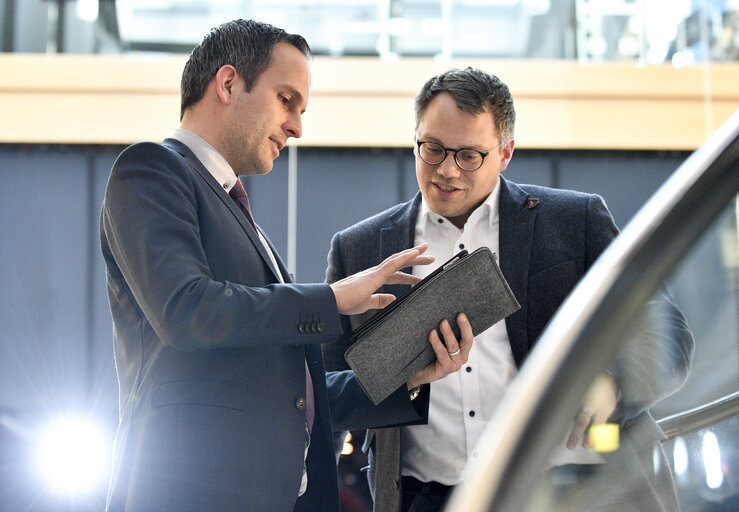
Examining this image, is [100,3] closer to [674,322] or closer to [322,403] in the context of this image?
[322,403]

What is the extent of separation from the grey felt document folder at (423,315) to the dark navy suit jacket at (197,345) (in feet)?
0.35

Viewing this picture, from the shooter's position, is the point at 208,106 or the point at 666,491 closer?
the point at 666,491

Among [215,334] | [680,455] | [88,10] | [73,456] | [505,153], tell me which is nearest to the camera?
[680,455]

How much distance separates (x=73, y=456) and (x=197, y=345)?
5.27 metres

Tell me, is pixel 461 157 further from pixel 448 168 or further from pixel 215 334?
pixel 215 334

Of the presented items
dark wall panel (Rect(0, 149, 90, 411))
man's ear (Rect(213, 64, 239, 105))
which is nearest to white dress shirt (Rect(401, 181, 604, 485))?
man's ear (Rect(213, 64, 239, 105))

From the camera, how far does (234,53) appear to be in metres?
1.57

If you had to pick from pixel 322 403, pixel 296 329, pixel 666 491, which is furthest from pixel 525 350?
pixel 666 491

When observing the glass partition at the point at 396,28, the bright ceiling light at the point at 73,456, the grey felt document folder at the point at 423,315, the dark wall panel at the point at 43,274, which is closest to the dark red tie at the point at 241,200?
the grey felt document folder at the point at 423,315

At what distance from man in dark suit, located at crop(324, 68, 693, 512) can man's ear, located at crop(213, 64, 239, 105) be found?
1.64 ft

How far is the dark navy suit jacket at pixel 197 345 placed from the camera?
1259mm

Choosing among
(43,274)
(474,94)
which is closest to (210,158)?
(474,94)

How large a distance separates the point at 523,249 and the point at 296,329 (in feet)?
2.17

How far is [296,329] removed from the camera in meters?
1.32
